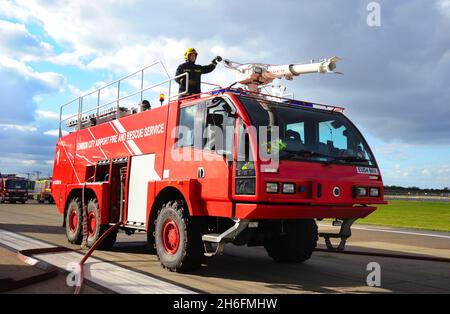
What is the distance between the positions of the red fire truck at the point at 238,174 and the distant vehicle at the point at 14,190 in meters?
32.5

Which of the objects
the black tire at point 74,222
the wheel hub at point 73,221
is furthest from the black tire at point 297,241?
the wheel hub at point 73,221

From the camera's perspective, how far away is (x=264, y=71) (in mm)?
8859

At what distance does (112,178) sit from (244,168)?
4101mm

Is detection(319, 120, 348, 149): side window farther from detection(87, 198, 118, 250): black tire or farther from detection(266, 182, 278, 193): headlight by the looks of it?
Result: detection(87, 198, 118, 250): black tire

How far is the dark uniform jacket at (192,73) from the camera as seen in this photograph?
8.44 m

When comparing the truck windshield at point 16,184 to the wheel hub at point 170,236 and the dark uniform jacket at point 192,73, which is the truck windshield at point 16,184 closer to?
the dark uniform jacket at point 192,73

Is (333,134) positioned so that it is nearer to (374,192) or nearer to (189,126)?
(374,192)

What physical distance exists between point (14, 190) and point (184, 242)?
117 feet

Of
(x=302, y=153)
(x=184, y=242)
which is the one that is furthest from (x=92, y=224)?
(x=302, y=153)

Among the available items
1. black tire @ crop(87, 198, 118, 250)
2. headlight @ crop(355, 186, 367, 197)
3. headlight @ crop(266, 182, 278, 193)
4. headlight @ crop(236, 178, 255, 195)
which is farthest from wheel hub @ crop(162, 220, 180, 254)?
headlight @ crop(355, 186, 367, 197)

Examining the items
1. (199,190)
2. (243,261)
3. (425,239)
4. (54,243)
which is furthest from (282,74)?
(425,239)

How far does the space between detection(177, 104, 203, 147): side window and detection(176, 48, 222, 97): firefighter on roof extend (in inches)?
33.8

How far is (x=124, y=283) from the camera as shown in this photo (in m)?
6.21

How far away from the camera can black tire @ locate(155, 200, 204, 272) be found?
6.83m
